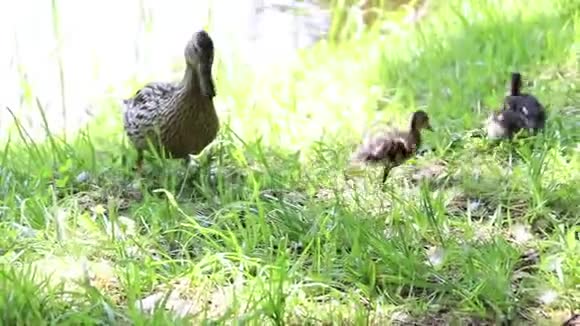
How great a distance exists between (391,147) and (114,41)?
2.98m

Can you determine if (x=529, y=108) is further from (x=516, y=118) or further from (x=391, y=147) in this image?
(x=391, y=147)

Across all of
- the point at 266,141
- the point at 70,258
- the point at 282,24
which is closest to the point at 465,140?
the point at 266,141

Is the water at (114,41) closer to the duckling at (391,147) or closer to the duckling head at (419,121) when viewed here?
the duckling at (391,147)

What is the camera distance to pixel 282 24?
24.7 feet

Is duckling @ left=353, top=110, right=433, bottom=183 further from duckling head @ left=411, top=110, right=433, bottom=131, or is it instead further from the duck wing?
the duck wing

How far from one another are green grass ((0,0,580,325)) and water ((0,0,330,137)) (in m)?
0.49

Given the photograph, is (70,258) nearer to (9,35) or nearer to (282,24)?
(9,35)

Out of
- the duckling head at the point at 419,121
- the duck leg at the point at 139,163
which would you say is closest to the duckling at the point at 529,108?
the duckling head at the point at 419,121

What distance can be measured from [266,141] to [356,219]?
4.33 feet

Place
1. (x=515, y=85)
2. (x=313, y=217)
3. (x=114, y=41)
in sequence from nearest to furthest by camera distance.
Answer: (x=313, y=217)
(x=515, y=85)
(x=114, y=41)

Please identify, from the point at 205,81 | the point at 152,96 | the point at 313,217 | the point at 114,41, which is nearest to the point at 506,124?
the point at 313,217

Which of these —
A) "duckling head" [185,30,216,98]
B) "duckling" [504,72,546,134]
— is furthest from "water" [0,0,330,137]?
"duckling" [504,72,546,134]

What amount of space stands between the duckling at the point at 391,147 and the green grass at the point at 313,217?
7 cm

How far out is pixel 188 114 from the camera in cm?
463
